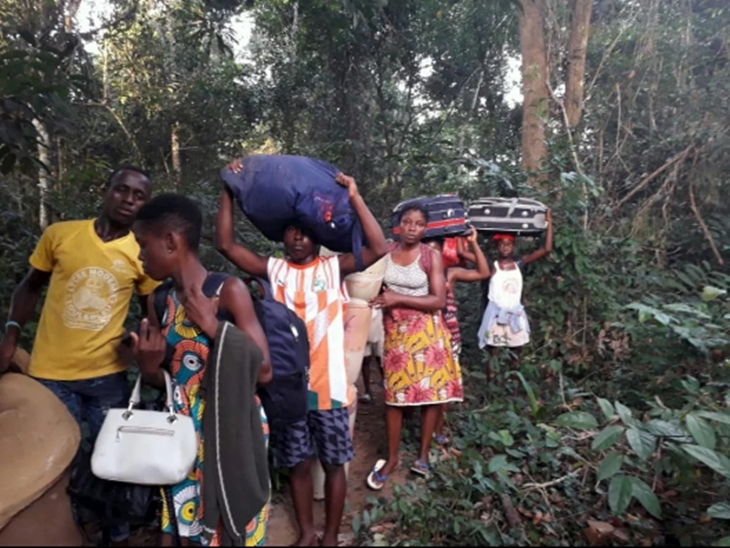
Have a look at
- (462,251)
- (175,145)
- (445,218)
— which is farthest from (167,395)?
(175,145)

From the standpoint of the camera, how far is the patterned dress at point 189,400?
1936 millimetres

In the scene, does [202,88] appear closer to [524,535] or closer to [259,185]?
[259,185]

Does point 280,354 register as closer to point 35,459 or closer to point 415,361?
point 35,459

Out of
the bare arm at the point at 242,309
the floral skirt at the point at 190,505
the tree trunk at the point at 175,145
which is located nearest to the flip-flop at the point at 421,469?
the floral skirt at the point at 190,505

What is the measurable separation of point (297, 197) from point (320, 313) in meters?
0.52

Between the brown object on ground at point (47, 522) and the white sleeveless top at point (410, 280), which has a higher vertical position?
the white sleeveless top at point (410, 280)

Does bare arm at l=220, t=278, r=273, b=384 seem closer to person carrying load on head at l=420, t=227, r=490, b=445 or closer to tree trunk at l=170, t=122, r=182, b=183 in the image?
person carrying load on head at l=420, t=227, r=490, b=445

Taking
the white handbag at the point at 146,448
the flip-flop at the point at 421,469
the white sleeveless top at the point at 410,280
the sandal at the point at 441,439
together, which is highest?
the white sleeveless top at the point at 410,280

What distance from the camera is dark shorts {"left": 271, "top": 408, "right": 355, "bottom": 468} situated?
251 cm

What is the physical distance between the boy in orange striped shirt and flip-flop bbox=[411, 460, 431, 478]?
0.94 meters

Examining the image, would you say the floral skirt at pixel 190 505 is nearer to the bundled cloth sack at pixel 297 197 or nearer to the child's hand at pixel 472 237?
the bundled cloth sack at pixel 297 197

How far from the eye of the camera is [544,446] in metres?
3.68

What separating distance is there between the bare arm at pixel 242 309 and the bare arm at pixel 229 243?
72 centimetres

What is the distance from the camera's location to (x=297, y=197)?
8.20 feet
